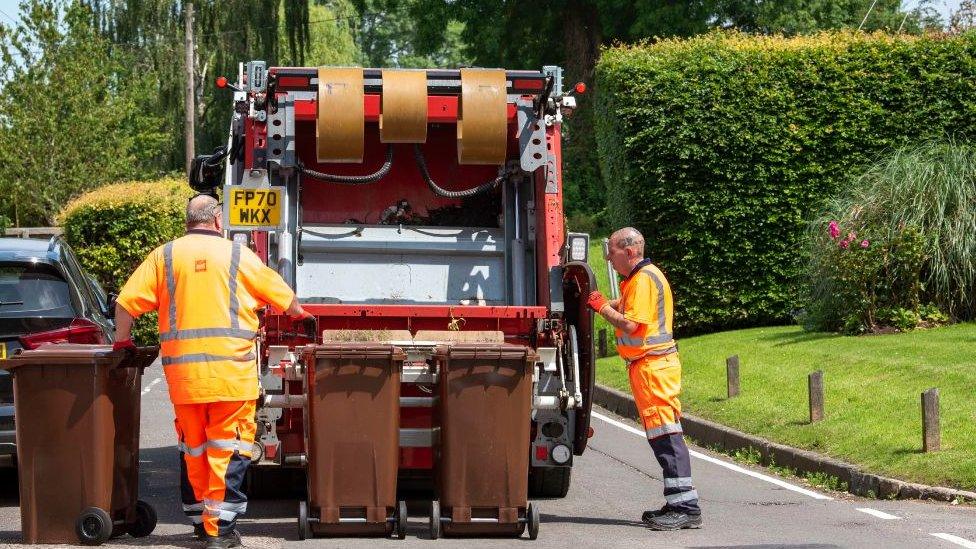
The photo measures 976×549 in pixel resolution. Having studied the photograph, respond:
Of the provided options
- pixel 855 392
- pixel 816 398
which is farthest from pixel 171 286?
pixel 855 392

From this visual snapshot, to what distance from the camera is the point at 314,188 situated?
402 inches

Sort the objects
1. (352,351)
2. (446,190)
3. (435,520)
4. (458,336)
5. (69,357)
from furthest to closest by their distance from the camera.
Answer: (446,190) < (458,336) < (435,520) < (352,351) < (69,357)

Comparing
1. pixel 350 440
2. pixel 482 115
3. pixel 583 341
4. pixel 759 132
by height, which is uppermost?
pixel 759 132

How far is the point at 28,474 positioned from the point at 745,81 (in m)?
14.1

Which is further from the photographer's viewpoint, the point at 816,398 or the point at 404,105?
the point at 816,398

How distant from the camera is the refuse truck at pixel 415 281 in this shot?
7.93m

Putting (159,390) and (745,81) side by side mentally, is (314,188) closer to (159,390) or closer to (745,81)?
(159,390)

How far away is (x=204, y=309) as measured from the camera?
7570 mm

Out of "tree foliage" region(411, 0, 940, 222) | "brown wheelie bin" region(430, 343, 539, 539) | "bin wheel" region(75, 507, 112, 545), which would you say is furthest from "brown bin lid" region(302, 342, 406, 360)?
"tree foliage" region(411, 0, 940, 222)

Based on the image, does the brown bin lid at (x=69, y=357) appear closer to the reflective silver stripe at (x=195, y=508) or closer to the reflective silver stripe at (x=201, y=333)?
the reflective silver stripe at (x=201, y=333)

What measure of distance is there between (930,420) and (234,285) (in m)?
5.34

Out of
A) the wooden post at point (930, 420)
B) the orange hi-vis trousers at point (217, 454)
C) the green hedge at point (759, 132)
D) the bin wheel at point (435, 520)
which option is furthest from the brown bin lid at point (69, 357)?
the green hedge at point (759, 132)

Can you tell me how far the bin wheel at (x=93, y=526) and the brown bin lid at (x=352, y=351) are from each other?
1309 mm

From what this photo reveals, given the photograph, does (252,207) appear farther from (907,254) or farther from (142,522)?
(907,254)
